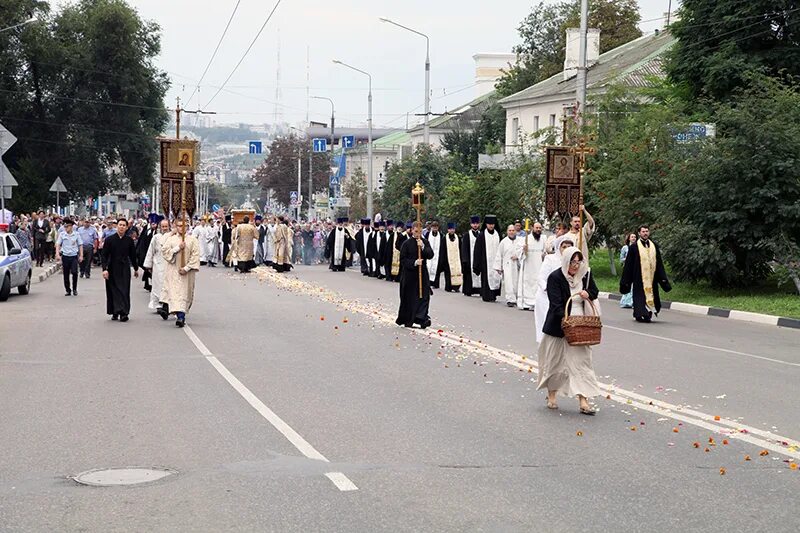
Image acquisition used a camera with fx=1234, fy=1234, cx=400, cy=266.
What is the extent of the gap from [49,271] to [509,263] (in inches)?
691

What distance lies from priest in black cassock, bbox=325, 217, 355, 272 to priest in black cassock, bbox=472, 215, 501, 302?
1712 cm

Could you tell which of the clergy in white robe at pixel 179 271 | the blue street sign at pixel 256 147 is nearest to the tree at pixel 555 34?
the blue street sign at pixel 256 147

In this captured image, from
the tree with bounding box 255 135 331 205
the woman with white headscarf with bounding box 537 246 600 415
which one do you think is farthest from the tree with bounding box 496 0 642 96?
the woman with white headscarf with bounding box 537 246 600 415

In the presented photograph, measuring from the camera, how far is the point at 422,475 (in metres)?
8.16

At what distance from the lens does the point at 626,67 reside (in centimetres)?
6072

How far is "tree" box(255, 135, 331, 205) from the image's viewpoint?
110 m

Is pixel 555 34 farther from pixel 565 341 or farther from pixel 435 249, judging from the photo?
pixel 565 341

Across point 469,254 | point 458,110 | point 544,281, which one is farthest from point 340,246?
point 458,110

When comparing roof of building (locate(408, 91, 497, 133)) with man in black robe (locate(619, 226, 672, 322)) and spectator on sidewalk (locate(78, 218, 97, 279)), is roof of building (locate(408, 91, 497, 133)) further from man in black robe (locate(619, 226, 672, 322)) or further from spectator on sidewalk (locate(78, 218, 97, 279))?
man in black robe (locate(619, 226, 672, 322))

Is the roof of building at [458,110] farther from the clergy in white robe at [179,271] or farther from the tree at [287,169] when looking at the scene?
the clergy in white robe at [179,271]

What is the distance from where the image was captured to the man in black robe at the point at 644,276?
2241 centimetres

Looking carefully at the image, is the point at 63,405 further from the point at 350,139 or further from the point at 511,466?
the point at 350,139

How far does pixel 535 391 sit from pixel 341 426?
303 centimetres

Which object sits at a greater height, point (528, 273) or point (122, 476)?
point (528, 273)
